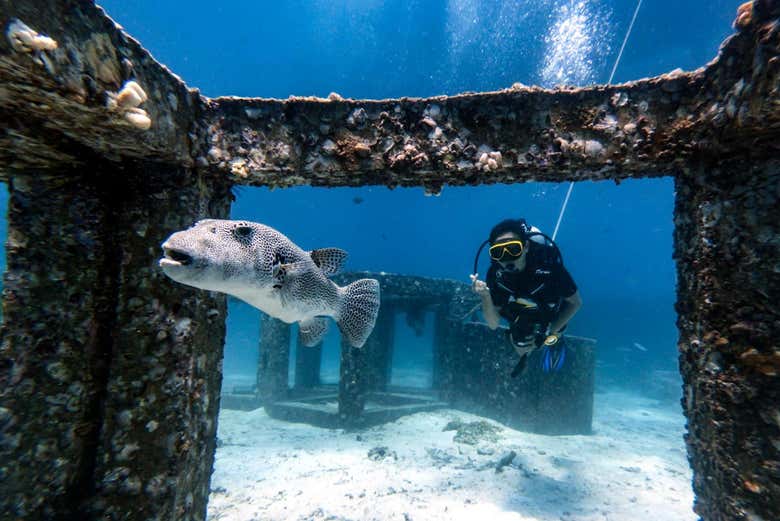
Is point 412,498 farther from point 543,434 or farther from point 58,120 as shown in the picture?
point 58,120

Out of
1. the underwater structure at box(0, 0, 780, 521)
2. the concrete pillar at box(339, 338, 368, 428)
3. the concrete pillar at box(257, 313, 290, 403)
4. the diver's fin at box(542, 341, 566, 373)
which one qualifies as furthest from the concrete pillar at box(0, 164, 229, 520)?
the concrete pillar at box(257, 313, 290, 403)

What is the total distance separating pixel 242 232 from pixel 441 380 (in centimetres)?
1165

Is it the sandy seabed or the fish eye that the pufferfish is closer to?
the fish eye

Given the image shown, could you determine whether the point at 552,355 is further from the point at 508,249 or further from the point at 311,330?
the point at 311,330

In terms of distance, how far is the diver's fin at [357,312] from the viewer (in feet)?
10.6

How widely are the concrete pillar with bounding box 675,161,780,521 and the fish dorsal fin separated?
8.29ft

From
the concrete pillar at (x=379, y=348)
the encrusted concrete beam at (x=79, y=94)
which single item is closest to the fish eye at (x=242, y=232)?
the encrusted concrete beam at (x=79, y=94)

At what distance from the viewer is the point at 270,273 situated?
235 cm

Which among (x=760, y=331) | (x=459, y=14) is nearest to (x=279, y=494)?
(x=760, y=331)

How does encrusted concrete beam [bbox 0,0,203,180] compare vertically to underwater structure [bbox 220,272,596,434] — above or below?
above

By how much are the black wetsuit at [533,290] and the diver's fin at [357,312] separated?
3.60 metres

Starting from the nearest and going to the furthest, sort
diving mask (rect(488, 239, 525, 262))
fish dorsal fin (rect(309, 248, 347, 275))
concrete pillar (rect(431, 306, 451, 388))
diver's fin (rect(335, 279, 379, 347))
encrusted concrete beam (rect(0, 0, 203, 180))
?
encrusted concrete beam (rect(0, 0, 203, 180)) → fish dorsal fin (rect(309, 248, 347, 275)) → diver's fin (rect(335, 279, 379, 347)) → diving mask (rect(488, 239, 525, 262)) → concrete pillar (rect(431, 306, 451, 388))

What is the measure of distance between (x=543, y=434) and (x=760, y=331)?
9161 millimetres

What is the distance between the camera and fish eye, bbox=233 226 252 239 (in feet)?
7.07
